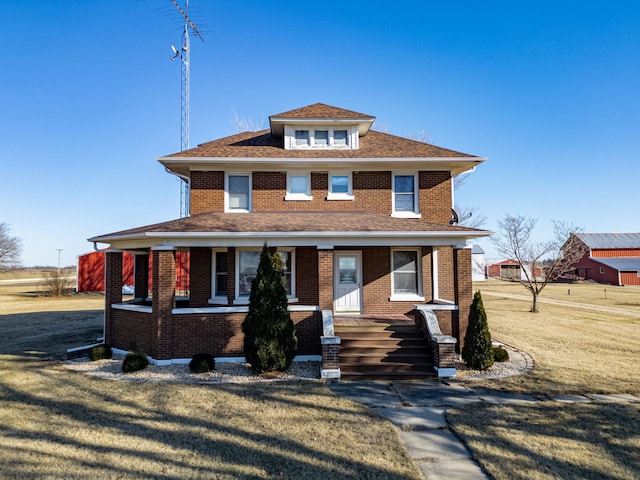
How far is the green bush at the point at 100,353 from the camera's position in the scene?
405 inches

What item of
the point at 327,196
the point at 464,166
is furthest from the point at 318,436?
the point at 464,166

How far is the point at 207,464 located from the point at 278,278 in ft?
16.1

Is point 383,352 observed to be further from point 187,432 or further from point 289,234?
point 187,432

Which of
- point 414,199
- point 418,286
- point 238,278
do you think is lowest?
point 418,286

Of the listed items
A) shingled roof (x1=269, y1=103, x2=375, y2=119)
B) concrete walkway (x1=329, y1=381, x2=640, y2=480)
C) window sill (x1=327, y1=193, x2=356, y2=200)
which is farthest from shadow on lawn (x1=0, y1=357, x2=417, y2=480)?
shingled roof (x1=269, y1=103, x2=375, y2=119)

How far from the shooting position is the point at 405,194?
1324cm

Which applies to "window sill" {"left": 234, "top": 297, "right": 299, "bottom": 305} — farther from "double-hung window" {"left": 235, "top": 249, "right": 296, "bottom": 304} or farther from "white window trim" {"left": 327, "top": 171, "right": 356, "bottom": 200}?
"white window trim" {"left": 327, "top": 171, "right": 356, "bottom": 200}

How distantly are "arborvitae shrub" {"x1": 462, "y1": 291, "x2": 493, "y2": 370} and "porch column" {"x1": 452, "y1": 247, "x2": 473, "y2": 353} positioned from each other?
807mm

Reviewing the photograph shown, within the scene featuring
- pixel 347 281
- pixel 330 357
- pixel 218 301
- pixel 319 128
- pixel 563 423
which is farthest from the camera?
pixel 319 128

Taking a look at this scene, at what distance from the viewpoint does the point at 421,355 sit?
366 inches

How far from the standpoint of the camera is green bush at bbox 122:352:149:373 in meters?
9.12

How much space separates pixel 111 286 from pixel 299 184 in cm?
706

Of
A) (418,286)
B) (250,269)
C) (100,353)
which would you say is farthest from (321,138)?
(100,353)

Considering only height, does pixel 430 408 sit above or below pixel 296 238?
below
